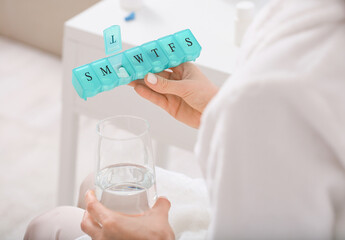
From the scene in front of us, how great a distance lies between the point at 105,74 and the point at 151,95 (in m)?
0.11

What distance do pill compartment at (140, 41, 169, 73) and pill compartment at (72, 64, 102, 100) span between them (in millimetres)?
90

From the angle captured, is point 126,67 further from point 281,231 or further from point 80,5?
point 80,5

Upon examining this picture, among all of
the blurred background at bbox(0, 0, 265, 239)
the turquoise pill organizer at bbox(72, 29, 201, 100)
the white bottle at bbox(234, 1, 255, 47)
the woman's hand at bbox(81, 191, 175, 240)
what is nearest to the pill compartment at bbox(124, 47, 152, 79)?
the turquoise pill organizer at bbox(72, 29, 201, 100)

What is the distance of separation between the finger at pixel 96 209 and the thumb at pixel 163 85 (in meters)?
0.20

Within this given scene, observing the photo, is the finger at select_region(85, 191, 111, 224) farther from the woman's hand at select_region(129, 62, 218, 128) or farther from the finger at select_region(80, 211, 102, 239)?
the woman's hand at select_region(129, 62, 218, 128)

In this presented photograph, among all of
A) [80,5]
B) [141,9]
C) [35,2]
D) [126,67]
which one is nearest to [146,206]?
[126,67]

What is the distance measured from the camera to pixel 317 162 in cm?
43

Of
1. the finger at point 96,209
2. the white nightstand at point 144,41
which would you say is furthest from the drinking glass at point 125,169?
the white nightstand at point 144,41

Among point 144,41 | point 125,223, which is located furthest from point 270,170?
point 144,41

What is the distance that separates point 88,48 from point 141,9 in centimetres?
18

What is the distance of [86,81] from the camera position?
2.41ft

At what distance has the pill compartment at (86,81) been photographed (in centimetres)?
73

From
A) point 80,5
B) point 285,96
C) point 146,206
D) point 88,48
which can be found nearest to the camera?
point 285,96

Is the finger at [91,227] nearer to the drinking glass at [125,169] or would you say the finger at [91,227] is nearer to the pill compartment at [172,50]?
the drinking glass at [125,169]
